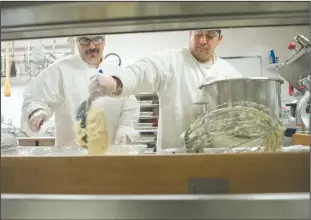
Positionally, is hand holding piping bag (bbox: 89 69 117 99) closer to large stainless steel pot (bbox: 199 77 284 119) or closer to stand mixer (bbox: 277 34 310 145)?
large stainless steel pot (bbox: 199 77 284 119)

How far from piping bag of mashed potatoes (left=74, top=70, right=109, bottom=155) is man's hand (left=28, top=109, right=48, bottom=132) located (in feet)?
0.99

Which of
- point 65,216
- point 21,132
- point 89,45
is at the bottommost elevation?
point 65,216

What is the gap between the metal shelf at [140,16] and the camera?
0.58 m

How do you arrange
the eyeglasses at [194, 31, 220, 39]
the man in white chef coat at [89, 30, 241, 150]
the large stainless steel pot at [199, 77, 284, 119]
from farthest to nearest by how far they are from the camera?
the man in white chef coat at [89, 30, 241, 150] < the eyeglasses at [194, 31, 220, 39] < the large stainless steel pot at [199, 77, 284, 119]

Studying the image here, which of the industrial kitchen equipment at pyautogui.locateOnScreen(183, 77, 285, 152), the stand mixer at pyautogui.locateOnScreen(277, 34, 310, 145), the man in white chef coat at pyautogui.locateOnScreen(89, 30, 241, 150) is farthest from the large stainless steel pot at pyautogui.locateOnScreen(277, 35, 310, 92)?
the man in white chef coat at pyautogui.locateOnScreen(89, 30, 241, 150)

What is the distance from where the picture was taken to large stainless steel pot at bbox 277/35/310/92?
0.71 metres

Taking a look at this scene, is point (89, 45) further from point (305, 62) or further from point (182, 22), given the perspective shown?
point (305, 62)

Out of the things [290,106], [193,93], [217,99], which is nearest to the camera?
[217,99]

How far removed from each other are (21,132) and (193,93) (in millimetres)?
720

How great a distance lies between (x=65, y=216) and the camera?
0.48m

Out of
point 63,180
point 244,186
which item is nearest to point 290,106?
point 244,186

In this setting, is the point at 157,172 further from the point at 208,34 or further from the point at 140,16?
the point at 208,34

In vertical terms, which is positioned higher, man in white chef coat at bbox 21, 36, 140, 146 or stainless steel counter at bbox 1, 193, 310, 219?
man in white chef coat at bbox 21, 36, 140, 146

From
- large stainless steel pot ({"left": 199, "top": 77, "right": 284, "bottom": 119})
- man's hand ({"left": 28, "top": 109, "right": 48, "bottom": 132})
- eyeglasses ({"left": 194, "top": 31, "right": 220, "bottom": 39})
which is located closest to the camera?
large stainless steel pot ({"left": 199, "top": 77, "right": 284, "bottom": 119})
